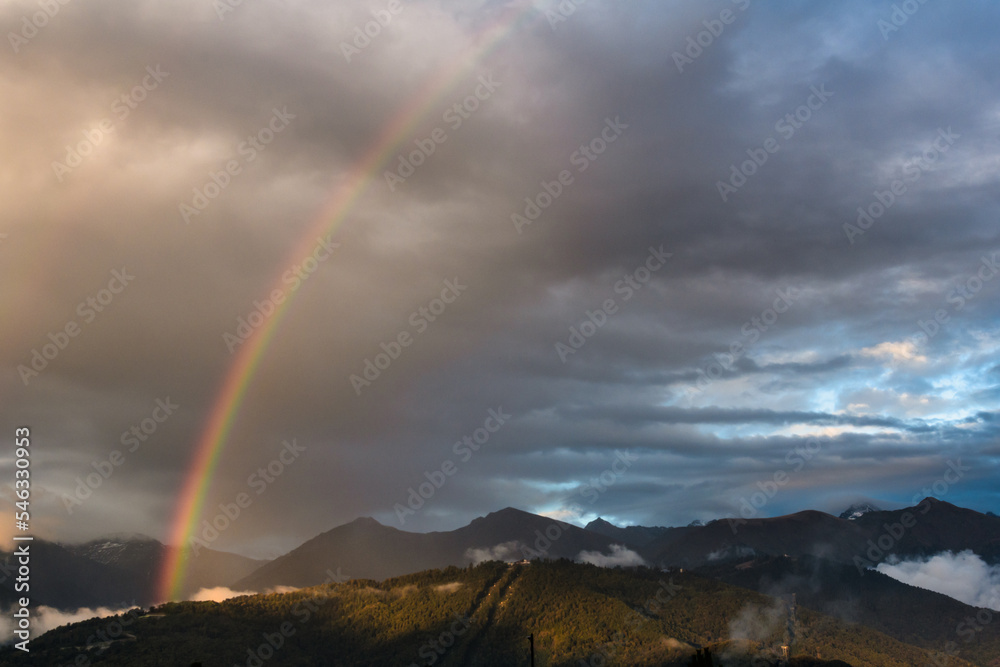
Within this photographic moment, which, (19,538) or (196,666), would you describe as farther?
(19,538)

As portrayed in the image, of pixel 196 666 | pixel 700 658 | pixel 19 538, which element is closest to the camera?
pixel 196 666

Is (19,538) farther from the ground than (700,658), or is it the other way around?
(19,538)

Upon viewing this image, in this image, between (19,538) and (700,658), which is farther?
(700,658)

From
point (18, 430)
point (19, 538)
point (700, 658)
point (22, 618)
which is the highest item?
point (18, 430)

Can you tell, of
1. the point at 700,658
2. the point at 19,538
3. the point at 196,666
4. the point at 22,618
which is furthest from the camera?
the point at 22,618

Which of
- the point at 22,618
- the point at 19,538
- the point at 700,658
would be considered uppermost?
the point at 19,538

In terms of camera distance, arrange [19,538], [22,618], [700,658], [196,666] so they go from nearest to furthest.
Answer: [196,666]
[19,538]
[700,658]
[22,618]

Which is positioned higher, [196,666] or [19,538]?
[19,538]

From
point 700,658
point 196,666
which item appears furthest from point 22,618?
point 700,658

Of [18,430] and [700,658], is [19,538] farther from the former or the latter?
[700,658]

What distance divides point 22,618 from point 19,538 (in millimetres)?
62495

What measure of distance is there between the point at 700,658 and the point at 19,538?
117 m

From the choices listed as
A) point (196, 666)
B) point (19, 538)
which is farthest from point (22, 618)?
point (196, 666)

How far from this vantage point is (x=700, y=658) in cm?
14850
